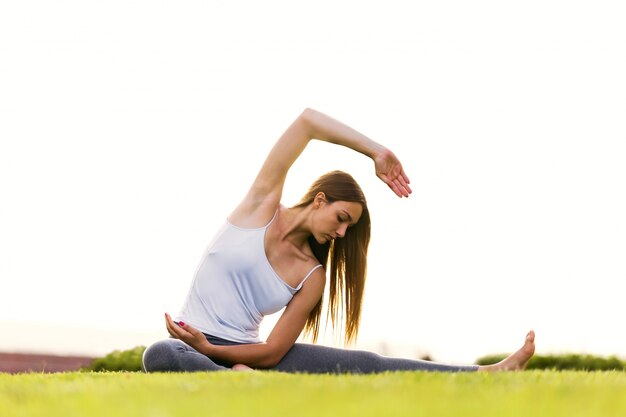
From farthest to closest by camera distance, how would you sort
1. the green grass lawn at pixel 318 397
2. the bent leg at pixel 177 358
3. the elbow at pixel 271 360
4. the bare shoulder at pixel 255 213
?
the bare shoulder at pixel 255 213
the elbow at pixel 271 360
the bent leg at pixel 177 358
the green grass lawn at pixel 318 397

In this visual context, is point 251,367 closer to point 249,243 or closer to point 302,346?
point 302,346

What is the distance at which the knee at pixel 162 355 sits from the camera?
15.5 feet

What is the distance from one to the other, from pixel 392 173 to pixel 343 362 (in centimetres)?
131

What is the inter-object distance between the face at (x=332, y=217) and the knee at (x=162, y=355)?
1.15 m

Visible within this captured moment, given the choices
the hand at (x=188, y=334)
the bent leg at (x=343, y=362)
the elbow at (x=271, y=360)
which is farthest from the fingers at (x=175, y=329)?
the bent leg at (x=343, y=362)

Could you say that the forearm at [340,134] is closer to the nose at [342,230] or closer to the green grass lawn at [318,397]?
the nose at [342,230]

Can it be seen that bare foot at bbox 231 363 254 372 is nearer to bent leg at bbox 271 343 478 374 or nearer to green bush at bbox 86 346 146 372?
bent leg at bbox 271 343 478 374

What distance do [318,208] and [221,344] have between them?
109 cm

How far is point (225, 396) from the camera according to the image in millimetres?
2809

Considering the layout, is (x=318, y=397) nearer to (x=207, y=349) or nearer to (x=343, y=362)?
(x=207, y=349)

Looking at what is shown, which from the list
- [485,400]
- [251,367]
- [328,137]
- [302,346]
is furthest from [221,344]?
[485,400]

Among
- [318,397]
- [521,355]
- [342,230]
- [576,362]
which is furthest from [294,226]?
[576,362]

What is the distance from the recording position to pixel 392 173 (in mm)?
4895

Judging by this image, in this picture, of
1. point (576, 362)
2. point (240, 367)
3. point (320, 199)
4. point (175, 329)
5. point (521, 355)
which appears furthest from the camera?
point (576, 362)
